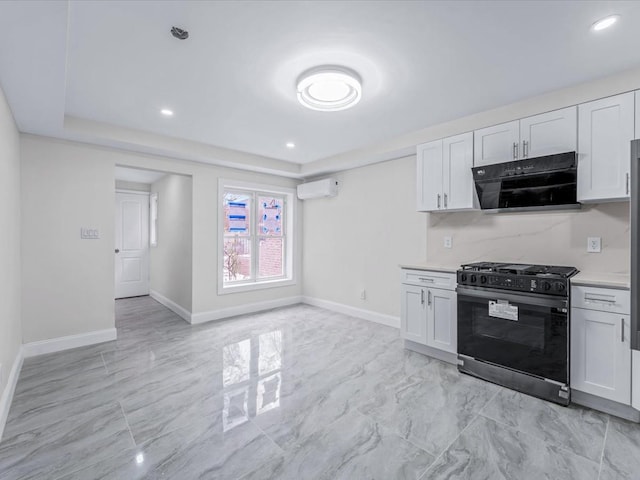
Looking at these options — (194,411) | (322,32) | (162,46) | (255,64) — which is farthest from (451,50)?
(194,411)

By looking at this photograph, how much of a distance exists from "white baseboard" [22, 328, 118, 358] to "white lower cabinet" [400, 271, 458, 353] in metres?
3.45

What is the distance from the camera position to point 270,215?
5555 millimetres

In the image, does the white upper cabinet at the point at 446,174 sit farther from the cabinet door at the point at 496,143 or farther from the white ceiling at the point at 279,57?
the white ceiling at the point at 279,57

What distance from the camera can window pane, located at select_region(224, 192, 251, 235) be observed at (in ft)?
16.6

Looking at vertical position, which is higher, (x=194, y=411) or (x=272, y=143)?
(x=272, y=143)

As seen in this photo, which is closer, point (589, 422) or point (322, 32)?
point (322, 32)

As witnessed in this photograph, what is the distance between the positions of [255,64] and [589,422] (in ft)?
11.1

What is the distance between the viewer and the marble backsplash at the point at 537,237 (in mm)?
2512

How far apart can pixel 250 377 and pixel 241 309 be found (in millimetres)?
2220

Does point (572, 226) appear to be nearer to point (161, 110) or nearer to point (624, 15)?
point (624, 15)

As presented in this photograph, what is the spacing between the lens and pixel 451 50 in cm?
204

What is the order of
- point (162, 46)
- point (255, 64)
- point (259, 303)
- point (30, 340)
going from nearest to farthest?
point (162, 46) < point (255, 64) < point (30, 340) < point (259, 303)

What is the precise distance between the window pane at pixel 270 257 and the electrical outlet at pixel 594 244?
430 centimetres

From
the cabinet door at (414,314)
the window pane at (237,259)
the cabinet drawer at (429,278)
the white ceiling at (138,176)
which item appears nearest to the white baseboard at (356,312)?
the cabinet door at (414,314)
